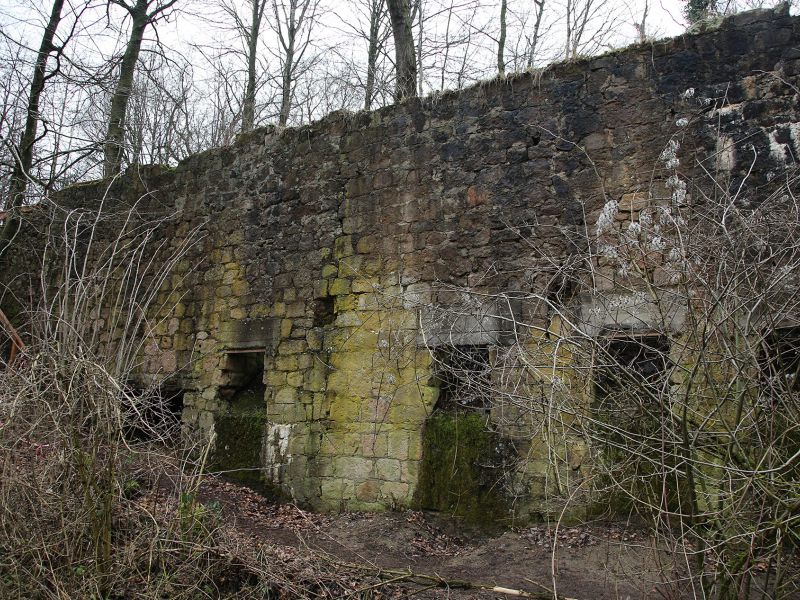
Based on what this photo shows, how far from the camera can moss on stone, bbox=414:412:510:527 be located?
523 centimetres

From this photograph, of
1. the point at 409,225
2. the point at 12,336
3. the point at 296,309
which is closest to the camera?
the point at 12,336

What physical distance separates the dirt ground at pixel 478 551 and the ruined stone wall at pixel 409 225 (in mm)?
337

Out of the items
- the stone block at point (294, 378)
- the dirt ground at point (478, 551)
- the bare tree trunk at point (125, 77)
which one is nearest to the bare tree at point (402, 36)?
the bare tree trunk at point (125, 77)

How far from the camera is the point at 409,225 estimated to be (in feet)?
20.0

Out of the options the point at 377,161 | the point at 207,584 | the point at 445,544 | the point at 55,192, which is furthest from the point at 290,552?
the point at 55,192

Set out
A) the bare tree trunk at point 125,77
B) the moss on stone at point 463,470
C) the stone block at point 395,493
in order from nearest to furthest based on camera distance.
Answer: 1. the moss on stone at point 463,470
2. the stone block at point 395,493
3. the bare tree trunk at point 125,77

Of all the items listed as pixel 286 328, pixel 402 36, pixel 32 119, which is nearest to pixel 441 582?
pixel 286 328

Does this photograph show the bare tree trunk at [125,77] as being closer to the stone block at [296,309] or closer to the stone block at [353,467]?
the stone block at [296,309]

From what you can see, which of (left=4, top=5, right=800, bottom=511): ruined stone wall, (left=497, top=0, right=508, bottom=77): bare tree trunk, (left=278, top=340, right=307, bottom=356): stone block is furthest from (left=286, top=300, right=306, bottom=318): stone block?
Answer: (left=497, top=0, right=508, bottom=77): bare tree trunk

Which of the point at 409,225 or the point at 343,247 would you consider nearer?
the point at 409,225

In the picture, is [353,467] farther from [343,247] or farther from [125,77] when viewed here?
[125,77]

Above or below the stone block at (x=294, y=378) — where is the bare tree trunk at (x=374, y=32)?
above

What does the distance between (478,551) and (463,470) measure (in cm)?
69

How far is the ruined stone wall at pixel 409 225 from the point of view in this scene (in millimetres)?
5035
